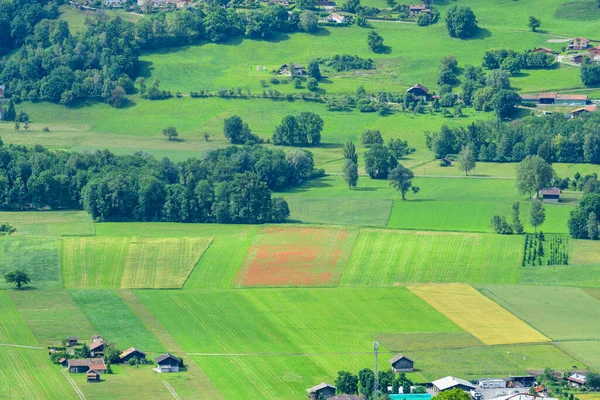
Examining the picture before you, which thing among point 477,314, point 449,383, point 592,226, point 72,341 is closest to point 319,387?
point 449,383

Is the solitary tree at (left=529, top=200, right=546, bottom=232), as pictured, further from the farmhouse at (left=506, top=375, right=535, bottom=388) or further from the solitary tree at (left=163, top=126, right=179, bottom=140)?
the solitary tree at (left=163, top=126, right=179, bottom=140)

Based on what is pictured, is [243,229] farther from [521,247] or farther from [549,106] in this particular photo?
[549,106]

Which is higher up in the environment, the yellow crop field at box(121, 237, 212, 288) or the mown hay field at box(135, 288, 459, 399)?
the mown hay field at box(135, 288, 459, 399)

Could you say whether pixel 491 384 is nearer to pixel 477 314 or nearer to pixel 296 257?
pixel 477 314

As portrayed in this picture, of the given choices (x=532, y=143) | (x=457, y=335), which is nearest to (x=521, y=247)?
(x=457, y=335)

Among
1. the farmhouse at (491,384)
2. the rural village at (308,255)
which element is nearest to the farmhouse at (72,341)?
the rural village at (308,255)

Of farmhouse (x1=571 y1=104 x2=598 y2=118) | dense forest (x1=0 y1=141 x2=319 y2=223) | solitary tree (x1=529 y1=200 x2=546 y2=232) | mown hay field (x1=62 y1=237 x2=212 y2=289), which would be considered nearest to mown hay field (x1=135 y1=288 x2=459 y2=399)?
mown hay field (x1=62 y1=237 x2=212 y2=289)
